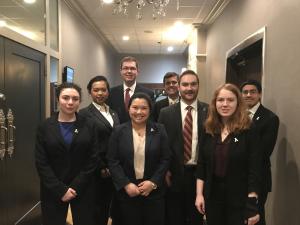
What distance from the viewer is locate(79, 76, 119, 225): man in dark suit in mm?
2275

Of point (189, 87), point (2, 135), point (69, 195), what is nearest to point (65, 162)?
point (69, 195)

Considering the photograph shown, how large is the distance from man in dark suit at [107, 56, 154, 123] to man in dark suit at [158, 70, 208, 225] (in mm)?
503

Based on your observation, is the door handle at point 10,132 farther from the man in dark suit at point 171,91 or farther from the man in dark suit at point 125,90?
the man in dark suit at point 171,91

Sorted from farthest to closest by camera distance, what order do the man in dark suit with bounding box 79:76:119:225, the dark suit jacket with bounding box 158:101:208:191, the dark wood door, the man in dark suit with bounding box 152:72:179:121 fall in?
the man in dark suit with bounding box 152:72:179:121 → the dark wood door → the man in dark suit with bounding box 79:76:119:225 → the dark suit jacket with bounding box 158:101:208:191

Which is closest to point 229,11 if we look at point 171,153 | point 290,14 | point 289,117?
point 290,14

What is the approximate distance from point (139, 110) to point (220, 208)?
2.69 ft

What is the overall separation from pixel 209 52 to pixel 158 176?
4.28m

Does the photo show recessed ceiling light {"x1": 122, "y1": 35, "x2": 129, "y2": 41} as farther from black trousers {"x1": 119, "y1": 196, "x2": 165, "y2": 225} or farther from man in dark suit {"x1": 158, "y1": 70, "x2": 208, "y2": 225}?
black trousers {"x1": 119, "y1": 196, "x2": 165, "y2": 225}

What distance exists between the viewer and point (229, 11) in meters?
4.38

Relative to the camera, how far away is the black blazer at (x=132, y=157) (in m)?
2.00

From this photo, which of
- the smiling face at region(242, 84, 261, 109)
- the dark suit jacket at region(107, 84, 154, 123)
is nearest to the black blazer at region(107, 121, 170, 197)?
the dark suit jacket at region(107, 84, 154, 123)

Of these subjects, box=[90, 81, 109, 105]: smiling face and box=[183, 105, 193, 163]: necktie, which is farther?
box=[90, 81, 109, 105]: smiling face

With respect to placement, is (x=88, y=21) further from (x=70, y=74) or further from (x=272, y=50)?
(x=272, y=50)

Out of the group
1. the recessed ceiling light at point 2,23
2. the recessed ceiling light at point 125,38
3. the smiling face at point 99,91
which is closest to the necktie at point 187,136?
the smiling face at point 99,91
